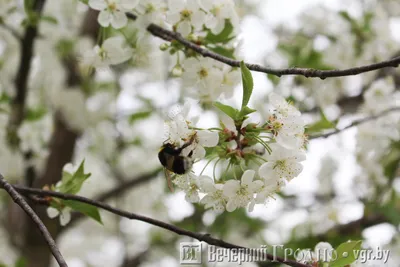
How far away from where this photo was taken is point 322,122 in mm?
1581

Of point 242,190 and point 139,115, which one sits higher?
point 139,115

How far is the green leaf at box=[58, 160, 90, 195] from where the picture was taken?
53.7 inches

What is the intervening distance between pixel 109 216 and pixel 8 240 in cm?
93

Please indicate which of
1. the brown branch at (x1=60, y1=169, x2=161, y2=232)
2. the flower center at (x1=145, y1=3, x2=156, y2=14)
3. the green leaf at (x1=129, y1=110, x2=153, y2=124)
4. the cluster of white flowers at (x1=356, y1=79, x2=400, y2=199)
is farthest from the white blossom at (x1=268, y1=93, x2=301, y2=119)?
the green leaf at (x1=129, y1=110, x2=153, y2=124)

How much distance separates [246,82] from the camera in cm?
111

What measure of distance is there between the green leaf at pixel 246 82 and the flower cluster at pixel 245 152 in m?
0.05

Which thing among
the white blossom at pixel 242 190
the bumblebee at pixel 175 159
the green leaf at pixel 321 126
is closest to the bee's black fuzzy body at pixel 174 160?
the bumblebee at pixel 175 159

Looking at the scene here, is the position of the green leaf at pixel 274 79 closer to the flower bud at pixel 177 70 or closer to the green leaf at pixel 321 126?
the green leaf at pixel 321 126

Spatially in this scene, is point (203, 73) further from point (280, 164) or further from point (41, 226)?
point (41, 226)

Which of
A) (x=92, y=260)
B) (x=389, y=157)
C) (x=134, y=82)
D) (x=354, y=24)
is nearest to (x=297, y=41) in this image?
(x=354, y=24)

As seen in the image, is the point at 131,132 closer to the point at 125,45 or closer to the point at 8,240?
the point at 8,240

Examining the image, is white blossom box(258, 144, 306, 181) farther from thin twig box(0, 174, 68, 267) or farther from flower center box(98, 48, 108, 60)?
flower center box(98, 48, 108, 60)

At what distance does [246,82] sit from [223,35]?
1.33ft

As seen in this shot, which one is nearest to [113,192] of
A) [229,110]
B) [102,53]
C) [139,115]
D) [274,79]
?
[139,115]
